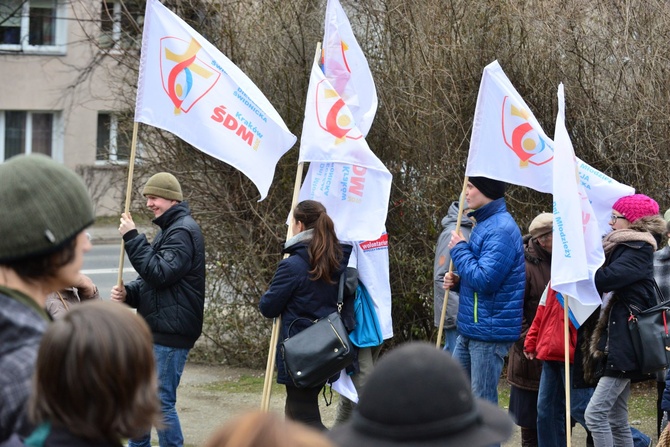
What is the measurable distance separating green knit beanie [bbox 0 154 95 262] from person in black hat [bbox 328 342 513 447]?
2.95 ft

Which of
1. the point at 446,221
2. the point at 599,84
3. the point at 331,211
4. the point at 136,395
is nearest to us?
the point at 136,395

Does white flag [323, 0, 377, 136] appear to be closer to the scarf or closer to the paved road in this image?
the scarf

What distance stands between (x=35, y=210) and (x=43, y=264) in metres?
0.17

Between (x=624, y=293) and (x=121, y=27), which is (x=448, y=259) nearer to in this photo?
(x=624, y=293)

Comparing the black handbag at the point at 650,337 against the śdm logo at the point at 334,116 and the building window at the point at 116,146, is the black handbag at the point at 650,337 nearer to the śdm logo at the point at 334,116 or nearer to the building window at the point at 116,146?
the śdm logo at the point at 334,116

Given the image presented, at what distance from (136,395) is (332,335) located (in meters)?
3.67

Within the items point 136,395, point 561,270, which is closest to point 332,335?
point 561,270

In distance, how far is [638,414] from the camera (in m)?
7.78

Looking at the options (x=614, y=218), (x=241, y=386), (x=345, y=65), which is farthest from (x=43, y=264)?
(x=241, y=386)

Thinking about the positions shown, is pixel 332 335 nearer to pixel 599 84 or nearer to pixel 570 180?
pixel 570 180

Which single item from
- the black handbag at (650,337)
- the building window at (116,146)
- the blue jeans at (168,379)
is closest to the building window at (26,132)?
the building window at (116,146)

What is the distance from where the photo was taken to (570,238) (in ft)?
18.5

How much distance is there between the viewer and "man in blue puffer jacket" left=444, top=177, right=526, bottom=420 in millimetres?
5945

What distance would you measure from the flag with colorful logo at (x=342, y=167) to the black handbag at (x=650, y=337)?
1.74 metres
